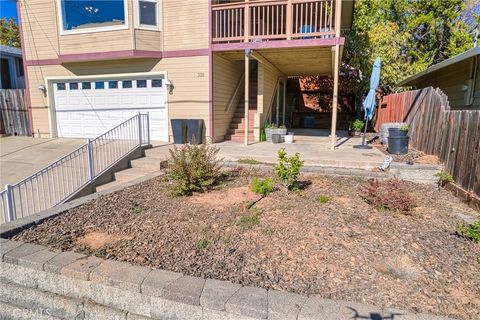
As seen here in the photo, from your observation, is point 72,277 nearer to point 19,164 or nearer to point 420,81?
point 19,164

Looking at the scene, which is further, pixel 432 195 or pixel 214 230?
pixel 432 195

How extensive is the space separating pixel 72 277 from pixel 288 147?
285 inches

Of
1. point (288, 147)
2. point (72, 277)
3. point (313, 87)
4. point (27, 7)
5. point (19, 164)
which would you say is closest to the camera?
point (72, 277)

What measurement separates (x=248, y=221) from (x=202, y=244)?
0.80 meters

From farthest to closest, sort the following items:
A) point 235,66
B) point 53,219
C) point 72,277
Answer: point 235,66 → point 53,219 → point 72,277

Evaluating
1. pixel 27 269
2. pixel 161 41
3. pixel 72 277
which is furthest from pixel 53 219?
pixel 161 41

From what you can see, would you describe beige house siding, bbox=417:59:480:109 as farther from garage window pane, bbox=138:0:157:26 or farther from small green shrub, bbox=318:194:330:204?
garage window pane, bbox=138:0:157:26

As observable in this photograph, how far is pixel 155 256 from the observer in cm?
301

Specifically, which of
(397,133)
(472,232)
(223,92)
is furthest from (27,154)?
(472,232)

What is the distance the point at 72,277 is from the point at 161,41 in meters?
8.68

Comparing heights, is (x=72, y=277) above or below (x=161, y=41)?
below

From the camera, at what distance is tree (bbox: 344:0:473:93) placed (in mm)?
14375

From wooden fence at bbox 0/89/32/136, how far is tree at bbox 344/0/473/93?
14.1 m

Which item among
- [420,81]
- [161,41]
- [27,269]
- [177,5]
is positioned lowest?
[27,269]
